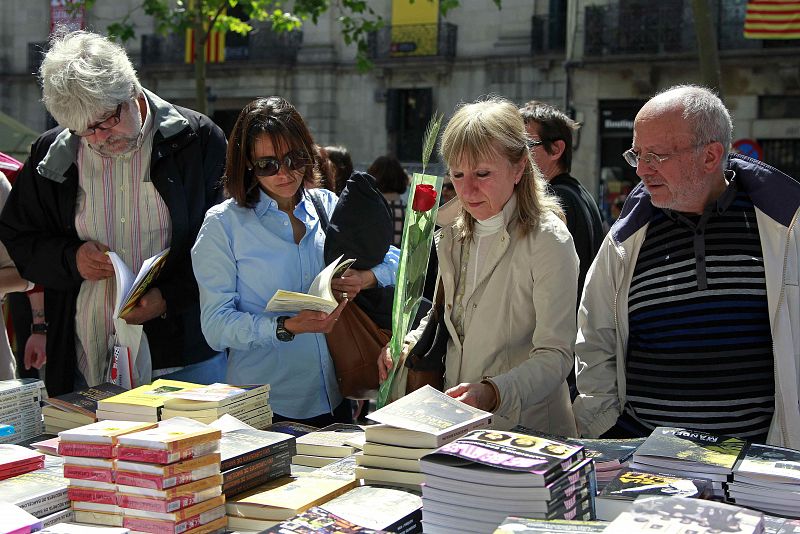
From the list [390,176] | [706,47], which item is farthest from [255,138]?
[706,47]

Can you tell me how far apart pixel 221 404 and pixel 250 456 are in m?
0.36

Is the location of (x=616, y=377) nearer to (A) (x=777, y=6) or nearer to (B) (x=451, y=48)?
(A) (x=777, y=6)

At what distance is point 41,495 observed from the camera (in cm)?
208

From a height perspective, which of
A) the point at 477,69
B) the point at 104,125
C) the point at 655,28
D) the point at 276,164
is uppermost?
the point at 655,28

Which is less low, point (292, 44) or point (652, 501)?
point (292, 44)

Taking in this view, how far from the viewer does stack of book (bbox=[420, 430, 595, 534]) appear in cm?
183

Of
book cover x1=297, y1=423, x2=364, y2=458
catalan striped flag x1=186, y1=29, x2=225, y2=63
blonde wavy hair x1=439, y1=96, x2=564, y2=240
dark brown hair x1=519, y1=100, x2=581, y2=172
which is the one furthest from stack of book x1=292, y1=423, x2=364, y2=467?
catalan striped flag x1=186, y1=29, x2=225, y2=63

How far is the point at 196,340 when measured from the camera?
3.51m

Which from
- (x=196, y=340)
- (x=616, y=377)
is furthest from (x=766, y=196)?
(x=196, y=340)

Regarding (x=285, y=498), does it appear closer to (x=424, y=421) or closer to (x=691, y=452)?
(x=424, y=421)

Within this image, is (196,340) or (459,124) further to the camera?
(196,340)

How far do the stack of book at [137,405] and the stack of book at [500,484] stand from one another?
0.94 metres

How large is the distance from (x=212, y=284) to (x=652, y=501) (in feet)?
5.78

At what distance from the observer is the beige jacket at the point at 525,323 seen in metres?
2.70
